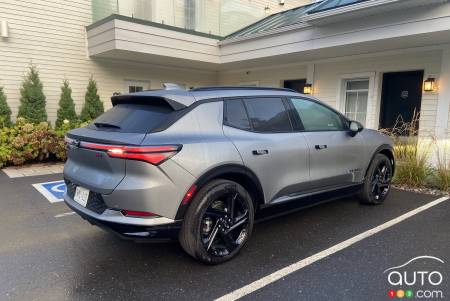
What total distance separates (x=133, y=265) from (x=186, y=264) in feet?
1.62

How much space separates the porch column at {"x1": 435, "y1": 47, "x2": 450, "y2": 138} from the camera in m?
7.48

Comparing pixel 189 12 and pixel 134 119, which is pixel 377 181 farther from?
pixel 189 12

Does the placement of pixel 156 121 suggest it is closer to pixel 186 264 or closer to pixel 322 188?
pixel 186 264

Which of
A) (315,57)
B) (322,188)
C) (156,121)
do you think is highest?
(315,57)

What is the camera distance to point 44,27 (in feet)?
29.8

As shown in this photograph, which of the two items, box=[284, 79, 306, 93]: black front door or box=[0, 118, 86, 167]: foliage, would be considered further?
box=[284, 79, 306, 93]: black front door

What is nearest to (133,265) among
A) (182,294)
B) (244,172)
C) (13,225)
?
(182,294)

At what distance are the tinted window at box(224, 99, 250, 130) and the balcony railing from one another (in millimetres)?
6767

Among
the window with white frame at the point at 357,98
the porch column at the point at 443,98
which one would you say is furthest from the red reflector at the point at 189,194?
the window with white frame at the point at 357,98

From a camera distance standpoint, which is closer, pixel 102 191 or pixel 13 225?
pixel 102 191

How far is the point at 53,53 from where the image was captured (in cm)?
935

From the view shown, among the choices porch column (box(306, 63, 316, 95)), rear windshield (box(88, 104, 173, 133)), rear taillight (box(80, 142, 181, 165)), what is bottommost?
rear taillight (box(80, 142, 181, 165))

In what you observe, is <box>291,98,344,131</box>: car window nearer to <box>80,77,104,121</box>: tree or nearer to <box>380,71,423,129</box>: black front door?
<box>380,71,423,129</box>: black front door

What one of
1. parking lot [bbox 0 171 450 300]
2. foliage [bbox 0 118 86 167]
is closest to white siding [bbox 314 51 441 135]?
parking lot [bbox 0 171 450 300]
